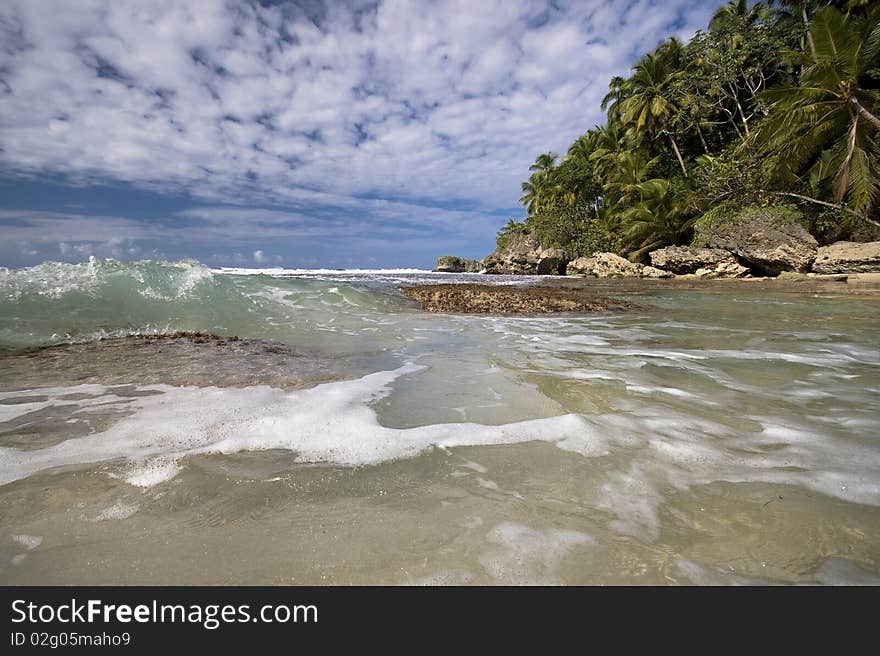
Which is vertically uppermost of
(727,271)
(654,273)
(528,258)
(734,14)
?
(734,14)

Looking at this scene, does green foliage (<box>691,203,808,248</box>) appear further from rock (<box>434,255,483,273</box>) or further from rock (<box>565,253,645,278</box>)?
rock (<box>434,255,483,273</box>)

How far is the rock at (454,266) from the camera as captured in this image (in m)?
55.9

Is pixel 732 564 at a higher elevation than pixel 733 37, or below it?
below

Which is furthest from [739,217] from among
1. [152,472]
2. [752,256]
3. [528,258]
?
[152,472]

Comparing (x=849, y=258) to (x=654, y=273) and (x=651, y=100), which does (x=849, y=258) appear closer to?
→ (x=654, y=273)

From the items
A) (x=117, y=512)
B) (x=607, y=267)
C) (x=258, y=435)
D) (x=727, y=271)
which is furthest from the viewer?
(x=607, y=267)

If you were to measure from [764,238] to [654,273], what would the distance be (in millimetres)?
5770

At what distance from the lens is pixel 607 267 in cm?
2845

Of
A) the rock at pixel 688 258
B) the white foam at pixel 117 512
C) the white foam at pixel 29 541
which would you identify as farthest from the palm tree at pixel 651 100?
the white foam at pixel 29 541

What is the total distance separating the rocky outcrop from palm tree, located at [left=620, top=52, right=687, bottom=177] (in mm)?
12634

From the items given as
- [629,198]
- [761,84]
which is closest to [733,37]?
[761,84]
